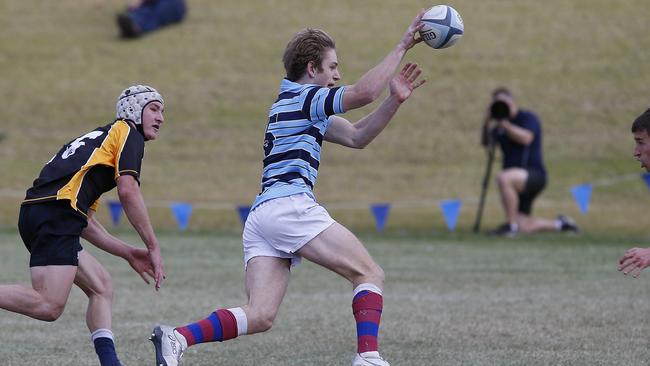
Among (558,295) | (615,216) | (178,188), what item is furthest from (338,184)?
(558,295)

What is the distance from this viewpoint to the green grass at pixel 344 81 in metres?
20.7

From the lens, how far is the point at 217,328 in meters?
5.54

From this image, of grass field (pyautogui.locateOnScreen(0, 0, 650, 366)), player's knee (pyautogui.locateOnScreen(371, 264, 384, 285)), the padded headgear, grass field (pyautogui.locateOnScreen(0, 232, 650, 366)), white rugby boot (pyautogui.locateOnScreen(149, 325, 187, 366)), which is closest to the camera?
white rugby boot (pyautogui.locateOnScreen(149, 325, 187, 366))

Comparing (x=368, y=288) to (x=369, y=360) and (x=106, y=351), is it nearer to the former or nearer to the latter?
(x=369, y=360)

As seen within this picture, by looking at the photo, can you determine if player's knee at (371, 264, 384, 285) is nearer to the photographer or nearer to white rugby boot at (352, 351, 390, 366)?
white rugby boot at (352, 351, 390, 366)

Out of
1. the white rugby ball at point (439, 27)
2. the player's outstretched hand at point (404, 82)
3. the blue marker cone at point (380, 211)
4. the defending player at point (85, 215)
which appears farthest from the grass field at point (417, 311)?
the white rugby ball at point (439, 27)

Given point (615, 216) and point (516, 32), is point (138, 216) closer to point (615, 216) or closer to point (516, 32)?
point (615, 216)

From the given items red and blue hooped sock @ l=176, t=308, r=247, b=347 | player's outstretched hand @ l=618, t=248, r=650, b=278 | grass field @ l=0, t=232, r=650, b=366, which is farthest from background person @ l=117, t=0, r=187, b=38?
player's outstretched hand @ l=618, t=248, r=650, b=278

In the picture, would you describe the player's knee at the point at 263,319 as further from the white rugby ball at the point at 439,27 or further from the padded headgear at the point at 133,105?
the white rugby ball at the point at 439,27

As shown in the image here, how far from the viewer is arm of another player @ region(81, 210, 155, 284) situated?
235 inches

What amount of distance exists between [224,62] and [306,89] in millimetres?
21157

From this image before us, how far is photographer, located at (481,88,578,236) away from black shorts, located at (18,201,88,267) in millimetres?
10031

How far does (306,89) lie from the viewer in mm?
5766

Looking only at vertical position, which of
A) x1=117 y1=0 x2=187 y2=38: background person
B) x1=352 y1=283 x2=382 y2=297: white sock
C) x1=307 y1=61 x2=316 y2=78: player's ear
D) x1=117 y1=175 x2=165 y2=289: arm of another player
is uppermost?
x1=117 y1=0 x2=187 y2=38: background person
